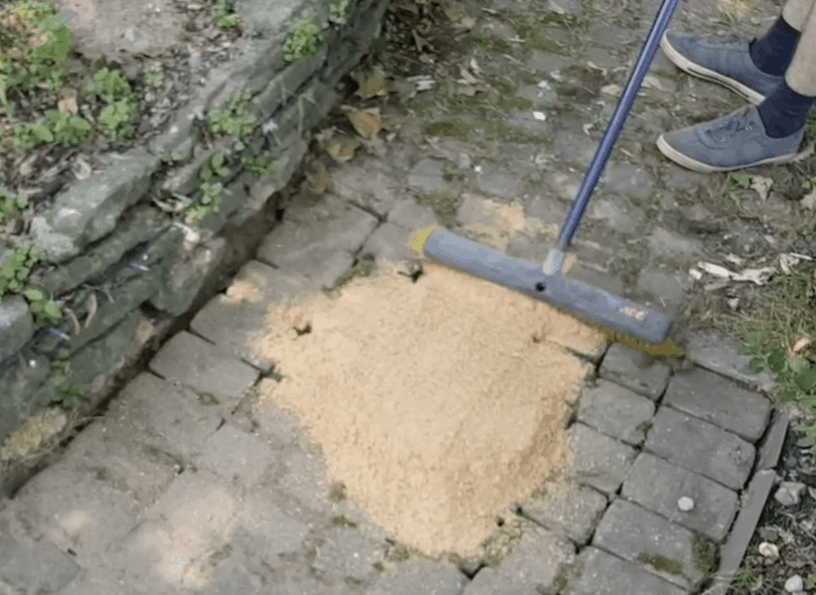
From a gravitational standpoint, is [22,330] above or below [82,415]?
above

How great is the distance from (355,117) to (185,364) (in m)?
1.25

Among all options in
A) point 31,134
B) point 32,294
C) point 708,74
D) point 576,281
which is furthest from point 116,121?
point 708,74

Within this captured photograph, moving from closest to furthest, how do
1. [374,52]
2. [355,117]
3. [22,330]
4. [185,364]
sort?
1. [22,330]
2. [185,364]
3. [355,117]
4. [374,52]

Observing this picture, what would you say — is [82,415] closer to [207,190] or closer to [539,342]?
[207,190]

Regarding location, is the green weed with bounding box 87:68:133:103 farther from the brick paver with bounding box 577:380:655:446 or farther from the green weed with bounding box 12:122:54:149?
the brick paver with bounding box 577:380:655:446

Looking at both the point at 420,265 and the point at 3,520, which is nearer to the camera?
the point at 3,520

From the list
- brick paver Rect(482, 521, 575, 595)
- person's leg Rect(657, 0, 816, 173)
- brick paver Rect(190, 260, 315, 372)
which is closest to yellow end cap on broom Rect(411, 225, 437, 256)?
brick paver Rect(190, 260, 315, 372)

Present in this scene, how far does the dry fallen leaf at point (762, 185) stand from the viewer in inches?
132

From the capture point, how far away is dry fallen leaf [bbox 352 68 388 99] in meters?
3.48

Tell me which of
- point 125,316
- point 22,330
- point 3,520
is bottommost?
point 3,520

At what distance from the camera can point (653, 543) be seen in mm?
2385

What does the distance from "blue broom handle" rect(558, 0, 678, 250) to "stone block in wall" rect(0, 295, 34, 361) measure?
1.60 m

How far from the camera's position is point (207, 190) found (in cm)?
269

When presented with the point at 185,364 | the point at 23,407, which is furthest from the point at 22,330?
the point at 185,364
